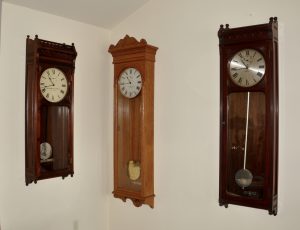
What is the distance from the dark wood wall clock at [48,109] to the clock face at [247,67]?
114 centimetres

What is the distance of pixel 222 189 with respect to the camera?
223cm

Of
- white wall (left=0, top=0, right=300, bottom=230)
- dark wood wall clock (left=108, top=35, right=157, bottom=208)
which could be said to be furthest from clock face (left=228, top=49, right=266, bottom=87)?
dark wood wall clock (left=108, top=35, right=157, bottom=208)

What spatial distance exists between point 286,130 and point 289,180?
11.9 inches

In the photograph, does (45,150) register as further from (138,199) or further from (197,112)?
(197,112)

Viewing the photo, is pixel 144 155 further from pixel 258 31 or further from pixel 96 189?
pixel 258 31

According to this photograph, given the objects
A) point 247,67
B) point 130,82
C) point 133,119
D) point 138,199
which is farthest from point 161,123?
point 247,67

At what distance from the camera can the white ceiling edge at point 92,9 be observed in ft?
7.64

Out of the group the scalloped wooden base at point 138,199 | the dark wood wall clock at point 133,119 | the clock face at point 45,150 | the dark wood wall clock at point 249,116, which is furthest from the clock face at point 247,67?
the clock face at point 45,150

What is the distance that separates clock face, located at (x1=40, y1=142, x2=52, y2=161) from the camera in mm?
2354

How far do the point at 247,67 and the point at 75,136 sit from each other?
4.44 feet

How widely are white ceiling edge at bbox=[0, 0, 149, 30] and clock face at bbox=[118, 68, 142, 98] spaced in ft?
1.48

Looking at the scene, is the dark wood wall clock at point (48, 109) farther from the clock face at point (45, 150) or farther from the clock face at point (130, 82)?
the clock face at point (130, 82)

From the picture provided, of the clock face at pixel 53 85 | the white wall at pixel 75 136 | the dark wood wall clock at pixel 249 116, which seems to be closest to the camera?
the dark wood wall clock at pixel 249 116

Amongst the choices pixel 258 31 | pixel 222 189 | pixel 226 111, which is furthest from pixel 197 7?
pixel 222 189
